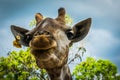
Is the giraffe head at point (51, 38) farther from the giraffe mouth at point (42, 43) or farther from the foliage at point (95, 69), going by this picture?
the foliage at point (95, 69)

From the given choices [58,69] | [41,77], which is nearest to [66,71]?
[58,69]

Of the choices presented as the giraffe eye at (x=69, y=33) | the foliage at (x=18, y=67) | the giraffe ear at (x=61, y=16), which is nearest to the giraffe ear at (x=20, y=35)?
the giraffe ear at (x=61, y=16)

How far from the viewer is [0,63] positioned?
159ft

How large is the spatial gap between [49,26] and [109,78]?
4628 cm

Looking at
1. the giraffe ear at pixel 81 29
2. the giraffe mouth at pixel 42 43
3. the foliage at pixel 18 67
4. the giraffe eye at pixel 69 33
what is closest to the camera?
the giraffe mouth at pixel 42 43

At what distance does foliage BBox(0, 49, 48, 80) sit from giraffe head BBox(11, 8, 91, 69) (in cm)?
3606

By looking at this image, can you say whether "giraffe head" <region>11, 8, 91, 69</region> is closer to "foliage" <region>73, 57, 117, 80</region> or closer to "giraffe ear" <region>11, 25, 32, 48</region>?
"giraffe ear" <region>11, 25, 32, 48</region>

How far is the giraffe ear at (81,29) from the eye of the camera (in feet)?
28.7

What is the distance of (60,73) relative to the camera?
7898 millimetres

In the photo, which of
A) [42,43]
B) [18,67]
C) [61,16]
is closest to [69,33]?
[61,16]

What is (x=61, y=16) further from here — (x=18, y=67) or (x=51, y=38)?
(x=18, y=67)

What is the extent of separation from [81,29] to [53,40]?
2270 millimetres

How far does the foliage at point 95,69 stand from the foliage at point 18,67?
761 cm

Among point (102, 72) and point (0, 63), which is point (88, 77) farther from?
point (0, 63)
